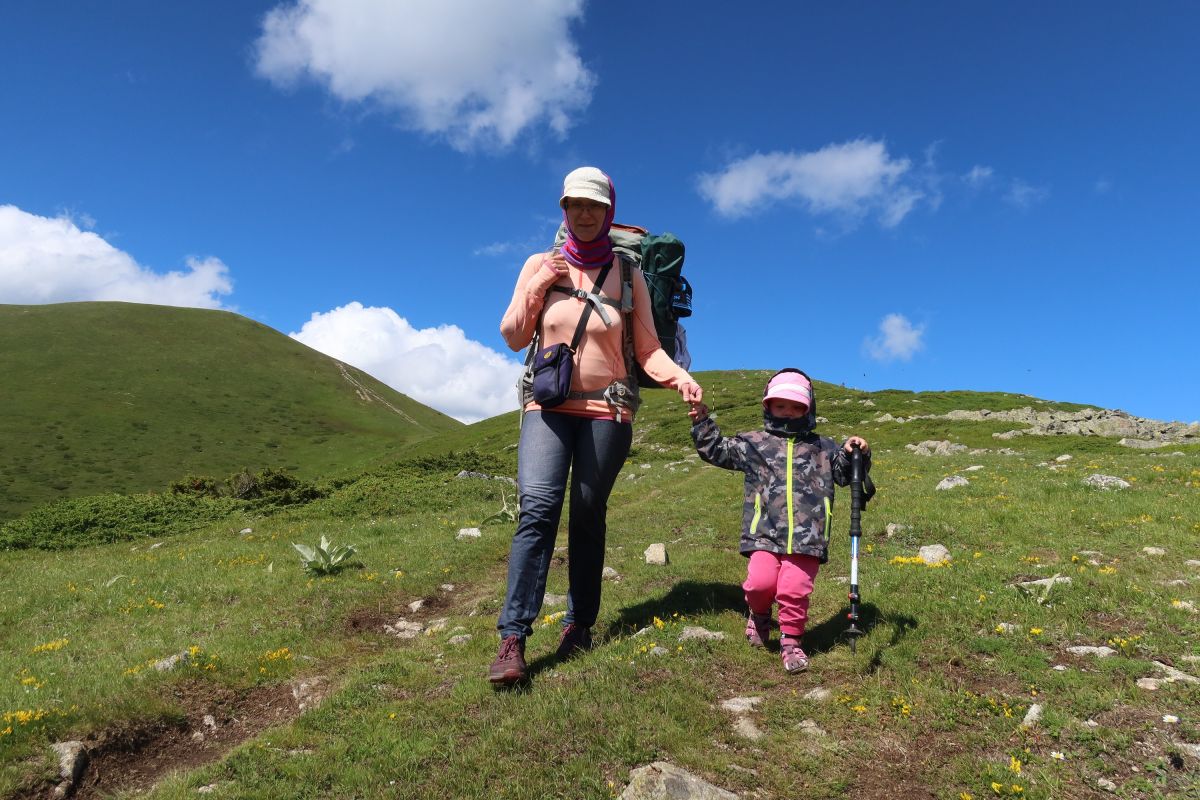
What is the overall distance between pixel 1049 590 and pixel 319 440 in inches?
4707

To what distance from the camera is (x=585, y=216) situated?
596cm

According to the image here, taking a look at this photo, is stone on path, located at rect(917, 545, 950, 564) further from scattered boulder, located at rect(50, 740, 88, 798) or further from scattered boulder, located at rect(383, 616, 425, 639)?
scattered boulder, located at rect(50, 740, 88, 798)

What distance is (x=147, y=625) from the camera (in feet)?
30.6

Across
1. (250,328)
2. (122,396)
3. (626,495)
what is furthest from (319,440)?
(626,495)

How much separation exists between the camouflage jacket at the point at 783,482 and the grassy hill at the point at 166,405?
79686 mm

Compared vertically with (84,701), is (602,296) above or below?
Answer: above

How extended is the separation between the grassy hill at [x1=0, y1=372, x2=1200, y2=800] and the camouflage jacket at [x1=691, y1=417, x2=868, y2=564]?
1.06m

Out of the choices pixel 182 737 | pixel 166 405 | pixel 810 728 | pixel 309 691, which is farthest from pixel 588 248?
pixel 166 405

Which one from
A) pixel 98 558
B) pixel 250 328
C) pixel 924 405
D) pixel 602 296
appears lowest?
pixel 98 558

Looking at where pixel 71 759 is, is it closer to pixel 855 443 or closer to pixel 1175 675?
pixel 855 443

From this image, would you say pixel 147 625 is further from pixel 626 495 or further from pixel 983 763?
pixel 626 495

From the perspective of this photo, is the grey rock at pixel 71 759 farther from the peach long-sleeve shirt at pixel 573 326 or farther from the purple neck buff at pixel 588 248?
the purple neck buff at pixel 588 248

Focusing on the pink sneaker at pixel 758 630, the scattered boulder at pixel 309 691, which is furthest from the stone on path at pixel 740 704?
the scattered boulder at pixel 309 691

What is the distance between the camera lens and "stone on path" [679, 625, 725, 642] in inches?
257
